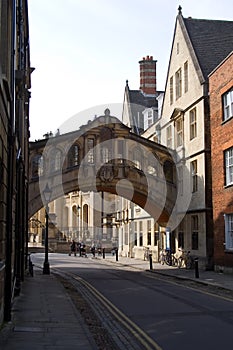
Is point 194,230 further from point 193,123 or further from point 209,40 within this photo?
point 209,40

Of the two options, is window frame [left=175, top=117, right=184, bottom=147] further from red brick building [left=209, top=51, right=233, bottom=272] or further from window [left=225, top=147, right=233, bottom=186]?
window [left=225, top=147, right=233, bottom=186]

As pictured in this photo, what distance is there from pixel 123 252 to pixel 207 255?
21.2 m

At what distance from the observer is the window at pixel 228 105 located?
25175mm

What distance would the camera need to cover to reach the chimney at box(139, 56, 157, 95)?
51531mm

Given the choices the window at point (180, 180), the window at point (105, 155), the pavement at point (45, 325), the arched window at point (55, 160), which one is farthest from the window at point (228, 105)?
the pavement at point (45, 325)

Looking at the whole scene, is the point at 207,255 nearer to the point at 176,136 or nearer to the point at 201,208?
the point at 201,208

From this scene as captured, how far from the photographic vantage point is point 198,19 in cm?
3488

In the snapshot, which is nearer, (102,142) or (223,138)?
(223,138)

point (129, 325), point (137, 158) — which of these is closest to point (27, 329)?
point (129, 325)

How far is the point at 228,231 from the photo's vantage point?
2527 centimetres

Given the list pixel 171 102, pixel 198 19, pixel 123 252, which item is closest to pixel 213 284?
pixel 171 102

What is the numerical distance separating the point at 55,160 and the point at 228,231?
12166 mm

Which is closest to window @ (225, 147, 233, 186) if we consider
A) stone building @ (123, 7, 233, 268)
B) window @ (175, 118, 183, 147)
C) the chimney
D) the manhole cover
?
stone building @ (123, 7, 233, 268)

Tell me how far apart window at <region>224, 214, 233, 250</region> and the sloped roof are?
8.98m
